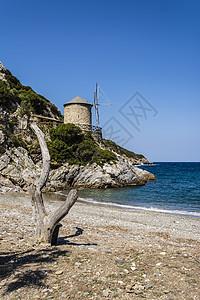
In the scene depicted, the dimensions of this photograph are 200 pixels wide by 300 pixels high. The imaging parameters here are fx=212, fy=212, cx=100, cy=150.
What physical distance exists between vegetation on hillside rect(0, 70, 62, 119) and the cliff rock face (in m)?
11.3

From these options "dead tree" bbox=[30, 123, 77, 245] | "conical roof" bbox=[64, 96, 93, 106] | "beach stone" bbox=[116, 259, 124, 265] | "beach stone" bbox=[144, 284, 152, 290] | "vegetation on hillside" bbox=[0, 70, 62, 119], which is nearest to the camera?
"beach stone" bbox=[144, 284, 152, 290]

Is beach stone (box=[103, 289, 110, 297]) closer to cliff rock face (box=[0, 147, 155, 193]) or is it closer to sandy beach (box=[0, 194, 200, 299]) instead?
sandy beach (box=[0, 194, 200, 299])

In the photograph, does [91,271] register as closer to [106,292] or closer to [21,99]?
[106,292]

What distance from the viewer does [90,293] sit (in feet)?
13.5

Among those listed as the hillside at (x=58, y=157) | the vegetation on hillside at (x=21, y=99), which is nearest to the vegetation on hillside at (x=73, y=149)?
the hillside at (x=58, y=157)

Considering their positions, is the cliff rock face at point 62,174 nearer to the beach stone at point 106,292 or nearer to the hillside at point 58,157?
the hillside at point 58,157

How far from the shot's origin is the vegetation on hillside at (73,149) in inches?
1419

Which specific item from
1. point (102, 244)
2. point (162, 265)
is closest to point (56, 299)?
point (162, 265)

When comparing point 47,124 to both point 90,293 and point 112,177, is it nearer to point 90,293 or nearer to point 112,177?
point 112,177

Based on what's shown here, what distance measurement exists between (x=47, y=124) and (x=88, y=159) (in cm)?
1117

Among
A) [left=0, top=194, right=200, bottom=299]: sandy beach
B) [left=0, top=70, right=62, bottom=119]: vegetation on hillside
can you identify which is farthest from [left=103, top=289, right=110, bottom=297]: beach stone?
[left=0, top=70, right=62, bottom=119]: vegetation on hillside

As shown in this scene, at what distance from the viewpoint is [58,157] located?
35.5 metres

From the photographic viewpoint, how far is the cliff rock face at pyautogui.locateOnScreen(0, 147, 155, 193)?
27266 millimetres

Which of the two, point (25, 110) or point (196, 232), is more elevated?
point (25, 110)
